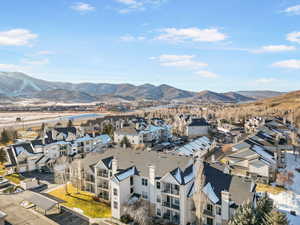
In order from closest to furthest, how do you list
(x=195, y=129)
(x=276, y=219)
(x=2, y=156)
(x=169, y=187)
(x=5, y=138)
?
(x=276, y=219), (x=169, y=187), (x=2, y=156), (x=5, y=138), (x=195, y=129)

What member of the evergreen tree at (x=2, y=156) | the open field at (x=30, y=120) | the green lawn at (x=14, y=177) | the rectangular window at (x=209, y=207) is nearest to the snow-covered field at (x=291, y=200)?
the rectangular window at (x=209, y=207)

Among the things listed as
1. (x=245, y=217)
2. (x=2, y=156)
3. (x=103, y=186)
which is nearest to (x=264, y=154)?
(x=245, y=217)

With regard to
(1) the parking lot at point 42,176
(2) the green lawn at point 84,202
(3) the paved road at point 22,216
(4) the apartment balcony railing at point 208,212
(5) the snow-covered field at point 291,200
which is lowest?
(5) the snow-covered field at point 291,200

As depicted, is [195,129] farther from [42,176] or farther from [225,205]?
[225,205]

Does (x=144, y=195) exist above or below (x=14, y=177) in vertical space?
above

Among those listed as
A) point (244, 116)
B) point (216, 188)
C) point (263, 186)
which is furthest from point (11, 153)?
point (244, 116)

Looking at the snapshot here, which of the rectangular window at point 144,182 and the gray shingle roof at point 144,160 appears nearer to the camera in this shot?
the gray shingle roof at point 144,160

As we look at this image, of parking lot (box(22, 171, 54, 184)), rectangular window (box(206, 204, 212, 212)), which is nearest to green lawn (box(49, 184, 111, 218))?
parking lot (box(22, 171, 54, 184))

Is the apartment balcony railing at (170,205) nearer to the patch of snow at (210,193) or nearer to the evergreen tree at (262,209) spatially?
the patch of snow at (210,193)
